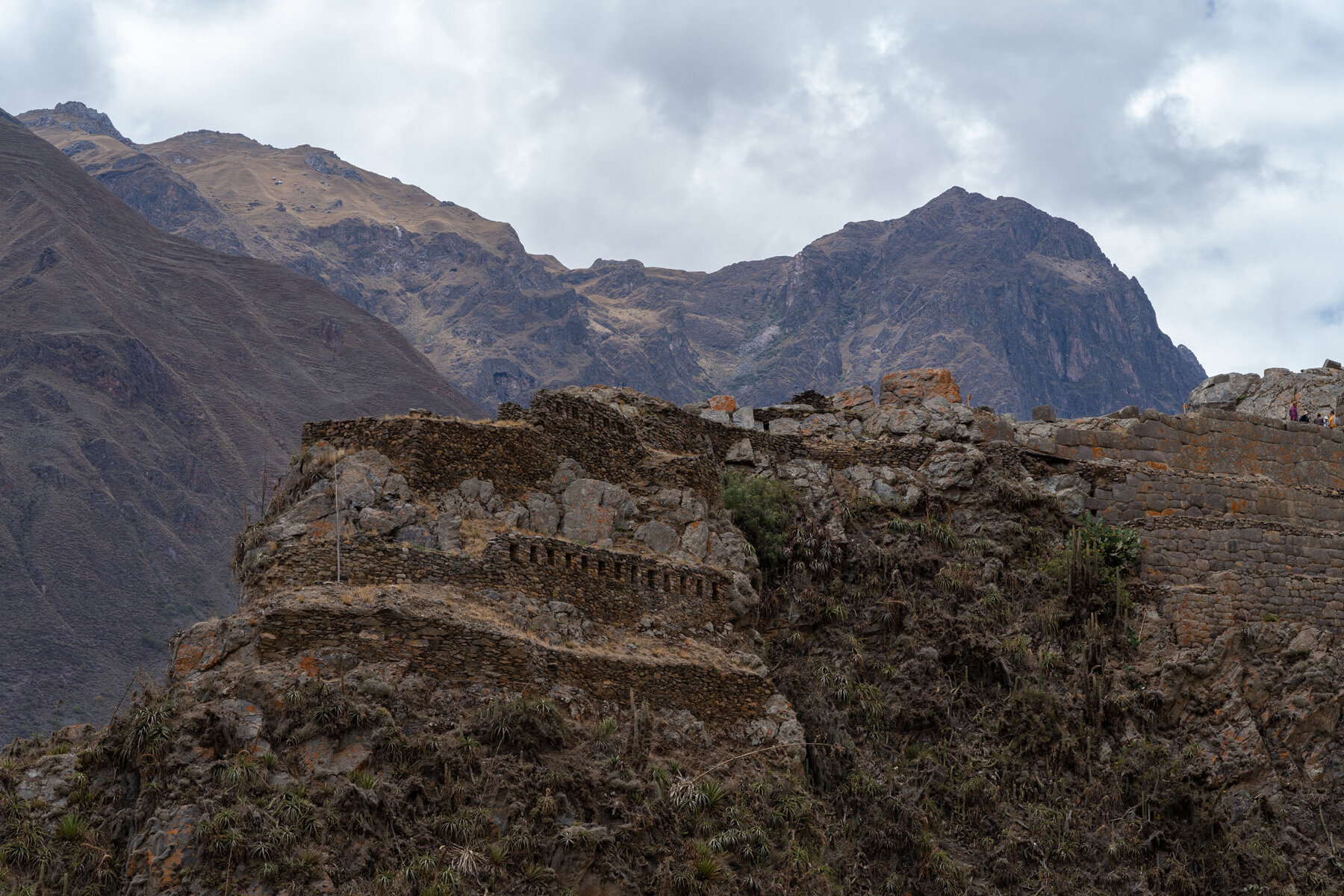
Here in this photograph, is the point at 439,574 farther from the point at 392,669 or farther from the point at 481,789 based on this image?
the point at 481,789

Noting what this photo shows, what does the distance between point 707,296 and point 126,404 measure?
64393mm

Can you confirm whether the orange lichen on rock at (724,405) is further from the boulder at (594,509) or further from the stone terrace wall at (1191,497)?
the stone terrace wall at (1191,497)

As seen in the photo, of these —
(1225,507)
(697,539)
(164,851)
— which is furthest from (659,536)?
(1225,507)

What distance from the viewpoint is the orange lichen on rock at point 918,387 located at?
3119 cm

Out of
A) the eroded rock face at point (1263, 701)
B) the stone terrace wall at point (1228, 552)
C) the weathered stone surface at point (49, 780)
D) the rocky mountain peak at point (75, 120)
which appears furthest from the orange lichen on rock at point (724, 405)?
the rocky mountain peak at point (75, 120)

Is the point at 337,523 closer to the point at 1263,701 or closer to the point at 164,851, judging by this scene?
the point at 164,851

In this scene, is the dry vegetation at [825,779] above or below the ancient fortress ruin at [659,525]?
below

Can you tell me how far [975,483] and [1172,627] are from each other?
206 inches

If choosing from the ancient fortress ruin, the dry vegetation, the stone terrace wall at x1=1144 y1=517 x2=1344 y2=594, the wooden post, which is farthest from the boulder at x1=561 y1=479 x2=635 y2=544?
the stone terrace wall at x1=1144 y1=517 x2=1344 y2=594

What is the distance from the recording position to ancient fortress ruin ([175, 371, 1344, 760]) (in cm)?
1864

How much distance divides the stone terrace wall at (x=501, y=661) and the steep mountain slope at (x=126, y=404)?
28927mm

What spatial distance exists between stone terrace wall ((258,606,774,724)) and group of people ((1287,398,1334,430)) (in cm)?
2089

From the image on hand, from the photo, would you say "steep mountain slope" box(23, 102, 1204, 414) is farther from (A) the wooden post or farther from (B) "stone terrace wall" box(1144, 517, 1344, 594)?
(A) the wooden post

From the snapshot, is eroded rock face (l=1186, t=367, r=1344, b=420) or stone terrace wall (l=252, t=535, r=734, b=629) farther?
eroded rock face (l=1186, t=367, r=1344, b=420)
